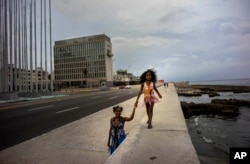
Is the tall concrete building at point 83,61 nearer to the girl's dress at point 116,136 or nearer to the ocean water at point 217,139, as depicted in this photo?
the ocean water at point 217,139

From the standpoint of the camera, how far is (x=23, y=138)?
25.1 ft

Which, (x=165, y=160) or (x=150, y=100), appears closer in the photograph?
(x=165, y=160)

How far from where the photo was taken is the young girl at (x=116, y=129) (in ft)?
16.1

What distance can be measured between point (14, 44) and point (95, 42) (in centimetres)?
10335

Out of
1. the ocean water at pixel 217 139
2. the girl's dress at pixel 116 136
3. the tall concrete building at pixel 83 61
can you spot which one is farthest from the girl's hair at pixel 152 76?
the tall concrete building at pixel 83 61

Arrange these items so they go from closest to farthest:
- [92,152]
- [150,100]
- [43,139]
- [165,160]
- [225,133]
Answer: [165,160] → [92,152] → [150,100] → [43,139] → [225,133]

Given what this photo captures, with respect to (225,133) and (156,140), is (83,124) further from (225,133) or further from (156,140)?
(225,133)

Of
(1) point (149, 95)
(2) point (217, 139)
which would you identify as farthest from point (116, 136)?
(2) point (217, 139)

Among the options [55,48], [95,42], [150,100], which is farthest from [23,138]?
[55,48]

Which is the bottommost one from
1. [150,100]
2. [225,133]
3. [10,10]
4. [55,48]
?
[225,133]

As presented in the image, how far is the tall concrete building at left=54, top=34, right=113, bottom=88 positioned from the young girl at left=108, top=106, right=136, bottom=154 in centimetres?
12980

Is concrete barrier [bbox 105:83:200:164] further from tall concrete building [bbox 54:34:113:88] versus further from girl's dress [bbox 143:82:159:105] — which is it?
tall concrete building [bbox 54:34:113:88]

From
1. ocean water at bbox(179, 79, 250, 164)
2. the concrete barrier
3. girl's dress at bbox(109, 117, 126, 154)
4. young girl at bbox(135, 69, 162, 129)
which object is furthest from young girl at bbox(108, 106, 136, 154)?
ocean water at bbox(179, 79, 250, 164)

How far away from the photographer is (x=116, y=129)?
4.96 meters
